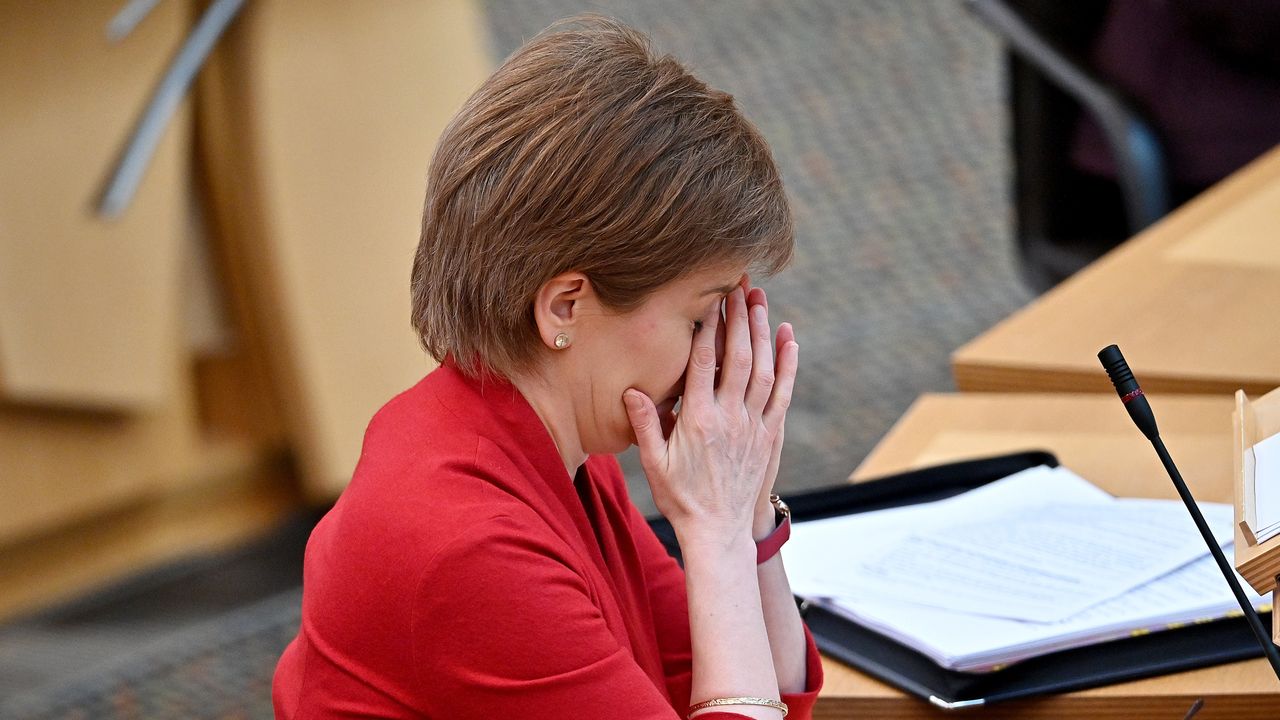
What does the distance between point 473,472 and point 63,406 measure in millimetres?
2133

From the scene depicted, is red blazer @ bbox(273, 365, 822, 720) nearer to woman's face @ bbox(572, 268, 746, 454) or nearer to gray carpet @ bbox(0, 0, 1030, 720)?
woman's face @ bbox(572, 268, 746, 454)

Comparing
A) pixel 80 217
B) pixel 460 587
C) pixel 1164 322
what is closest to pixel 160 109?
pixel 80 217

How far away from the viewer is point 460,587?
0.89m

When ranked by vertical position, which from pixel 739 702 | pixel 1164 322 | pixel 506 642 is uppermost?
pixel 506 642

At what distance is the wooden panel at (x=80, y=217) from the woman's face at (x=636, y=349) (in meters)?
1.93

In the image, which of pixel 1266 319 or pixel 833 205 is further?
pixel 833 205

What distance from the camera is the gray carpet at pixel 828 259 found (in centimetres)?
264

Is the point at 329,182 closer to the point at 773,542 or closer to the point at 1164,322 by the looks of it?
the point at 1164,322

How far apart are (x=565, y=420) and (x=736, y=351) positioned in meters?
0.14

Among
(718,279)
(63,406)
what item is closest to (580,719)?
(718,279)

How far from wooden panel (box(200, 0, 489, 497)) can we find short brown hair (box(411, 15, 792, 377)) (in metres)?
2.05

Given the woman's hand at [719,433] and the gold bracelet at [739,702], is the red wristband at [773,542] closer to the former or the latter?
the woman's hand at [719,433]

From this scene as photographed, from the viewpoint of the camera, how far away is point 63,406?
111 inches

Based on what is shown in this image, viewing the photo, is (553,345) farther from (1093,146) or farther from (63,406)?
(63,406)
